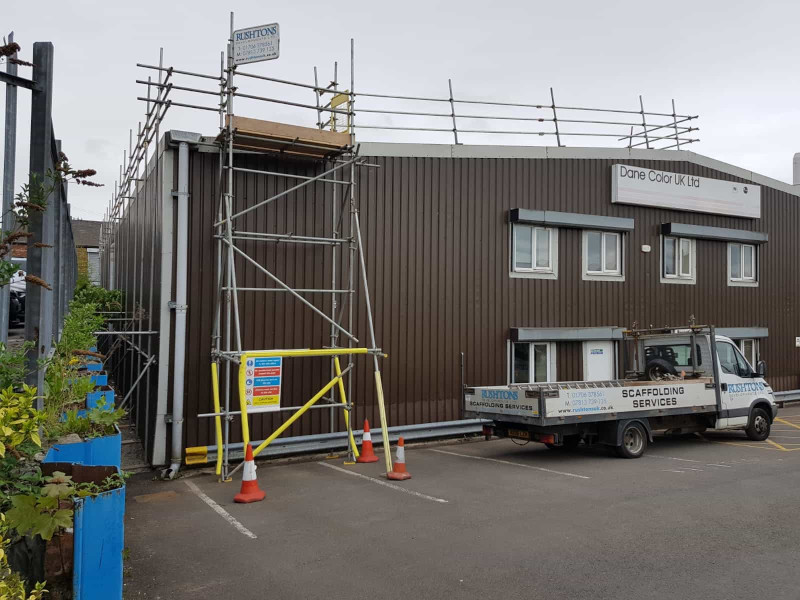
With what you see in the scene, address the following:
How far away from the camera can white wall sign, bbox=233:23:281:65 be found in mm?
11156

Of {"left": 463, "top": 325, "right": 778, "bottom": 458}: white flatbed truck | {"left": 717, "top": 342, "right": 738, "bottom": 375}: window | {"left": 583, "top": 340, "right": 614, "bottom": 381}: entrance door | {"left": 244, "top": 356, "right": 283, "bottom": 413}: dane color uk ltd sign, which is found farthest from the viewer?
{"left": 583, "top": 340, "right": 614, "bottom": 381}: entrance door

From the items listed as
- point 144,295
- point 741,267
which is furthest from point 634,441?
point 741,267

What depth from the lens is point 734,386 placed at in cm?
1358

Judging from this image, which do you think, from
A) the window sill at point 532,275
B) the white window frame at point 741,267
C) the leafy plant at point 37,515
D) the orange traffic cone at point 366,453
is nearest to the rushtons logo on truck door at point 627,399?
the orange traffic cone at point 366,453

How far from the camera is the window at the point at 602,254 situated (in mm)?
16578

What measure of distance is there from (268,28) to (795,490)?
10.6 m

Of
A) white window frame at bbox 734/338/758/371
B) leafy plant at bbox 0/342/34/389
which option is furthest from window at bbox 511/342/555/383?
leafy plant at bbox 0/342/34/389

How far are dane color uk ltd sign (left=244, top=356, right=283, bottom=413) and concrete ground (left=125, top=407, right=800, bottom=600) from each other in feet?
3.59

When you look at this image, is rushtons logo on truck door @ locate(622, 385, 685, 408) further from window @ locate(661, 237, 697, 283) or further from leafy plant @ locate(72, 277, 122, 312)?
leafy plant @ locate(72, 277, 122, 312)

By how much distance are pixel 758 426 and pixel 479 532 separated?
9.26 metres

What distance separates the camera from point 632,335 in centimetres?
1470

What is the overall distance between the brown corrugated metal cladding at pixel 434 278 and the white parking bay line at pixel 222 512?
4.89 feet

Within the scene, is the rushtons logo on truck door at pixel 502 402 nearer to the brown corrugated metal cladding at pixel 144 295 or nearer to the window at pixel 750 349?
the brown corrugated metal cladding at pixel 144 295

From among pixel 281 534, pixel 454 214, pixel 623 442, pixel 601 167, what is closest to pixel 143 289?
pixel 454 214
